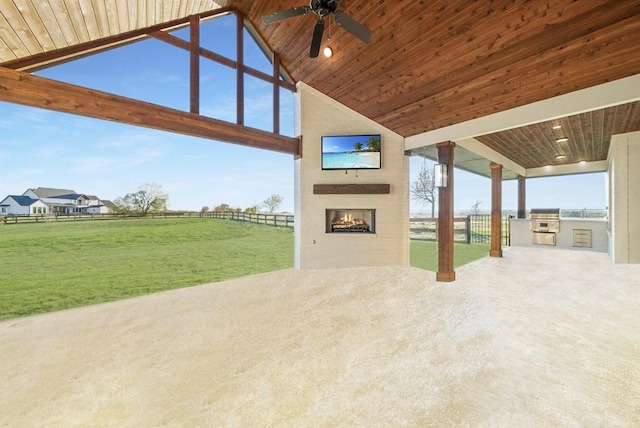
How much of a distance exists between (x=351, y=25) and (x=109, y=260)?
4605 mm

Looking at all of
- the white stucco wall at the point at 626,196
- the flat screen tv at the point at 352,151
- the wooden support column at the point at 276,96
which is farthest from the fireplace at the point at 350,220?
the white stucco wall at the point at 626,196

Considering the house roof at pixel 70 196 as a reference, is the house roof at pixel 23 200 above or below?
below

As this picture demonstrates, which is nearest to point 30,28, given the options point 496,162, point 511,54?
point 511,54

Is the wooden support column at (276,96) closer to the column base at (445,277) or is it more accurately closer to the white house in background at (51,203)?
the white house in background at (51,203)

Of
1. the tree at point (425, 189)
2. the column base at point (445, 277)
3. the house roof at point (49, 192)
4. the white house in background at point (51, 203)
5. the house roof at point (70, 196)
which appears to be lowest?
the column base at point (445, 277)

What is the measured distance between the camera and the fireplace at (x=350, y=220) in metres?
5.19

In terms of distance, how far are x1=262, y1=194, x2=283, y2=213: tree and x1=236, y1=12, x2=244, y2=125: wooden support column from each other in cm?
186

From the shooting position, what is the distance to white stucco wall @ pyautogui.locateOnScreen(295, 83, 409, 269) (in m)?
5.04

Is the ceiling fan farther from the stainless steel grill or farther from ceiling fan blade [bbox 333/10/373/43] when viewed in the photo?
the stainless steel grill

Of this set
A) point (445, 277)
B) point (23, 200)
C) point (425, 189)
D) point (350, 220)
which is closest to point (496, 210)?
point (425, 189)

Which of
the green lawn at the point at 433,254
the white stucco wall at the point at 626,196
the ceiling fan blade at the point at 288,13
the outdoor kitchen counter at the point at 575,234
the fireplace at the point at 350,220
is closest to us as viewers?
the ceiling fan blade at the point at 288,13

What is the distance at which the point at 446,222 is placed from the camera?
14.0ft

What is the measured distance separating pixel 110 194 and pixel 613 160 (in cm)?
914

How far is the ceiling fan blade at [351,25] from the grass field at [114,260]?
3935 mm
